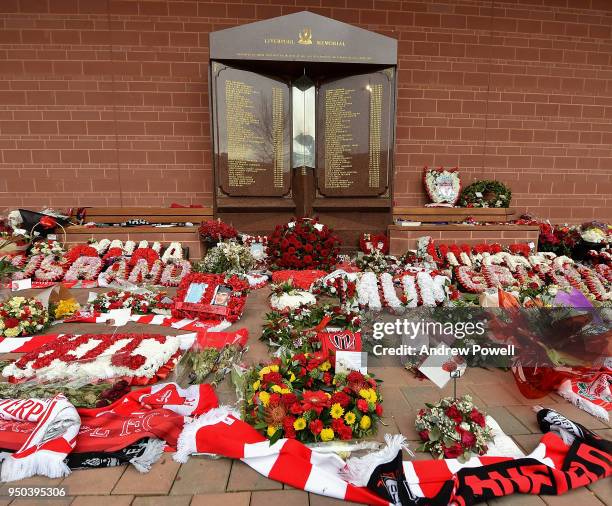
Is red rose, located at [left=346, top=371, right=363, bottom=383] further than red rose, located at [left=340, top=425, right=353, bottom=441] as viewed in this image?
Yes

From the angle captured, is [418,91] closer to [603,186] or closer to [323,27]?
[323,27]

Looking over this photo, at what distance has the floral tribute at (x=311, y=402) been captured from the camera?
1.93 m

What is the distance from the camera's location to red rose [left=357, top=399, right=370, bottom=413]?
2.01 m

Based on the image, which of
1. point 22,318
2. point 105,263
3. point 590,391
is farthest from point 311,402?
point 105,263

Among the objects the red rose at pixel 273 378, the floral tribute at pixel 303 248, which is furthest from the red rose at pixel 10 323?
the floral tribute at pixel 303 248

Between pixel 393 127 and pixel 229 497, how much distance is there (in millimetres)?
5478

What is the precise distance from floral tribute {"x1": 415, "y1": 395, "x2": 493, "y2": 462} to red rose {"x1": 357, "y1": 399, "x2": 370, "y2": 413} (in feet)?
0.91

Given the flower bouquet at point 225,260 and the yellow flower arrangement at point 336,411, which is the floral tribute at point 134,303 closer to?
the flower bouquet at point 225,260

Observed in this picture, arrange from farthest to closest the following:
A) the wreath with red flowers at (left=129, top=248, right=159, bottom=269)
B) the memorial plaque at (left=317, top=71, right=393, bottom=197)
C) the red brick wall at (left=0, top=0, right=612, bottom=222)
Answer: the red brick wall at (left=0, top=0, right=612, bottom=222), the memorial plaque at (left=317, top=71, right=393, bottom=197), the wreath with red flowers at (left=129, top=248, right=159, bottom=269)

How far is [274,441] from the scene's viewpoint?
6.04 feet

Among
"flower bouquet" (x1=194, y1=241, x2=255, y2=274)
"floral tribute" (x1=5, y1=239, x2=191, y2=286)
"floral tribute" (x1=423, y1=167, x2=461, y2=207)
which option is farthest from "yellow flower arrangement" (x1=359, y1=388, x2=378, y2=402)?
"floral tribute" (x1=423, y1=167, x2=461, y2=207)

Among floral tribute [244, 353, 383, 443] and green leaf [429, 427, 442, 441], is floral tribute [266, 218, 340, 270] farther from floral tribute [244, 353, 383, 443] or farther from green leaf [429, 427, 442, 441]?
green leaf [429, 427, 442, 441]

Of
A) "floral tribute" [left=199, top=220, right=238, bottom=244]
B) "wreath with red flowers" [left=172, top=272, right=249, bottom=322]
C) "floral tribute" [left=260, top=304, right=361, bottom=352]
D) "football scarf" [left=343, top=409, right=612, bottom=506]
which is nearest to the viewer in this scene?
"football scarf" [left=343, top=409, right=612, bottom=506]

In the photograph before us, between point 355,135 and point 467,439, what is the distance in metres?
5.00
